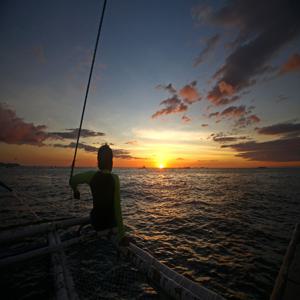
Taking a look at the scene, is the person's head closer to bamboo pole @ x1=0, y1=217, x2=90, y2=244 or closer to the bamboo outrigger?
the bamboo outrigger

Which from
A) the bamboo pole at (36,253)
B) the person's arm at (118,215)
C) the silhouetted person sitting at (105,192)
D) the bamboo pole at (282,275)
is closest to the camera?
the person's arm at (118,215)

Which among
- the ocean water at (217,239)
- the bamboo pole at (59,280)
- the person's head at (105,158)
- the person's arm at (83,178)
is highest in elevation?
the person's head at (105,158)

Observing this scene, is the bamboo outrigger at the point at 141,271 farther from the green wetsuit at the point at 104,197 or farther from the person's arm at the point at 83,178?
the person's arm at the point at 83,178

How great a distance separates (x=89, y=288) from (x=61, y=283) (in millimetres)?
2165

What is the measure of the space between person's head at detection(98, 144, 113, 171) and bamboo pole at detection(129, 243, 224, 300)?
6.36ft

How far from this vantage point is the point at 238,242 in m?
9.71

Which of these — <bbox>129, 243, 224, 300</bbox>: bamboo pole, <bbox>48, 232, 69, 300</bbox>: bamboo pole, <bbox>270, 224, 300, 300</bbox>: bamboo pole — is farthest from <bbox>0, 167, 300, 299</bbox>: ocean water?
<bbox>48, 232, 69, 300</bbox>: bamboo pole

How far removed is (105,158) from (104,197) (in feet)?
3.15

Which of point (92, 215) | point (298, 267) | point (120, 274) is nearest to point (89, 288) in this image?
point (120, 274)

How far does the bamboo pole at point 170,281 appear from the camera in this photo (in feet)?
8.43

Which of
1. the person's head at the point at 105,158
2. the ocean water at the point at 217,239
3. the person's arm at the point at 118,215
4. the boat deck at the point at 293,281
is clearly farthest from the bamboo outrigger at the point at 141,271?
the ocean water at the point at 217,239

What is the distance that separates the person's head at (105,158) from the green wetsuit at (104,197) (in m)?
0.12

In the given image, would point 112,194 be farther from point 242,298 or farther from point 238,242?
point 238,242

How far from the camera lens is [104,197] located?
4.39 meters
